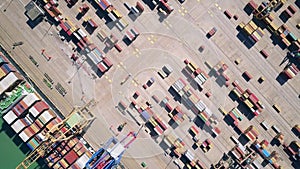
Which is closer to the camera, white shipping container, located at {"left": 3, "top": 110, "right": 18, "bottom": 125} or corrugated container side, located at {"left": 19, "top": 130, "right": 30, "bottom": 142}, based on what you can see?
white shipping container, located at {"left": 3, "top": 110, "right": 18, "bottom": 125}

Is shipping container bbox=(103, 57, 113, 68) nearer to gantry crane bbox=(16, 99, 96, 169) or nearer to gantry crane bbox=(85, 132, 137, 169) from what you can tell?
gantry crane bbox=(16, 99, 96, 169)

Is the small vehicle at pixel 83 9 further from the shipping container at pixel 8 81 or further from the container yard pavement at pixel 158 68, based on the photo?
the shipping container at pixel 8 81

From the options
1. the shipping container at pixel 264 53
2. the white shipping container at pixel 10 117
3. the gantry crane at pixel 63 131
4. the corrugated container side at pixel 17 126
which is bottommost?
the shipping container at pixel 264 53

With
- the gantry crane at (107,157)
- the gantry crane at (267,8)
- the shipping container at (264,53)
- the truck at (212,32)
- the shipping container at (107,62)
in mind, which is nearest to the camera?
the gantry crane at (107,157)

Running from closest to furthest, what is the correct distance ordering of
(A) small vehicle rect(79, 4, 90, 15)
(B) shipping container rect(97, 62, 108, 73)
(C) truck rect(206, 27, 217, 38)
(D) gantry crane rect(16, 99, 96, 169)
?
(D) gantry crane rect(16, 99, 96, 169) < (C) truck rect(206, 27, 217, 38) < (A) small vehicle rect(79, 4, 90, 15) < (B) shipping container rect(97, 62, 108, 73)

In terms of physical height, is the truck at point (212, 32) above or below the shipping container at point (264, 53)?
above

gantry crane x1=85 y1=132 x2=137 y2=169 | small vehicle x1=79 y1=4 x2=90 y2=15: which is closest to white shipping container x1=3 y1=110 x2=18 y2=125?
gantry crane x1=85 y1=132 x2=137 y2=169

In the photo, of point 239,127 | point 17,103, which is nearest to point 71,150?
point 17,103

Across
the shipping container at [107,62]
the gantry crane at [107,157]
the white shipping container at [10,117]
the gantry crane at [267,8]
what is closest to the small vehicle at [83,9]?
the shipping container at [107,62]
